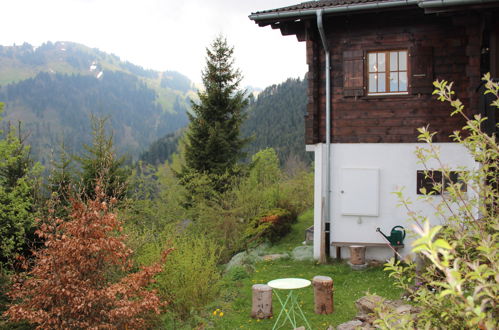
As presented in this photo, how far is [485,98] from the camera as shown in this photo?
306 inches

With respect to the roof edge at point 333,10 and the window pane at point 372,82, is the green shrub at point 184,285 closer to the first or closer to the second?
the roof edge at point 333,10

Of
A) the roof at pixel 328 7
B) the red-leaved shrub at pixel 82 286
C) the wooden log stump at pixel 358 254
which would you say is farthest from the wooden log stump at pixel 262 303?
the roof at pixel 328 7

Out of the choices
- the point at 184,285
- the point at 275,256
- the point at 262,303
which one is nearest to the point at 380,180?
the point at 275,256

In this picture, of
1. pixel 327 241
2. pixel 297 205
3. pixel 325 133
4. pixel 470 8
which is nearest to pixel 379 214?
pixel 327 241

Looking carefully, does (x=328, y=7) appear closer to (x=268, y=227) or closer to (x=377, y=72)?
(x=377, y=72)

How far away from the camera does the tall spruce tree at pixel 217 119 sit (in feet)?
65.0

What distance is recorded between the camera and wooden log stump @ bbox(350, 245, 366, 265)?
32.8ft

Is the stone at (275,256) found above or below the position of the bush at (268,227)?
below

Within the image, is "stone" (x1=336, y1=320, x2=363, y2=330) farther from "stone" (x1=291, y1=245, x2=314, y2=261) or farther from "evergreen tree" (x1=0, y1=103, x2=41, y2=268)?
"evergreen tree" (x1=0, y1=103, x2=41, y2=268)

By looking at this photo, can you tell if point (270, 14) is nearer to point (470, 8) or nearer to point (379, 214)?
point (470, 8)

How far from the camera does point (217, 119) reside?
20531 millimetres

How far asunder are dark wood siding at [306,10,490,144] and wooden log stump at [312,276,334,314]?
12.8ft

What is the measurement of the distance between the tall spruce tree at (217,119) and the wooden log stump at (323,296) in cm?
1184

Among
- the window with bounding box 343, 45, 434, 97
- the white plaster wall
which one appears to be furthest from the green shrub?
the window with bounding box 343, 45, 434, 97
